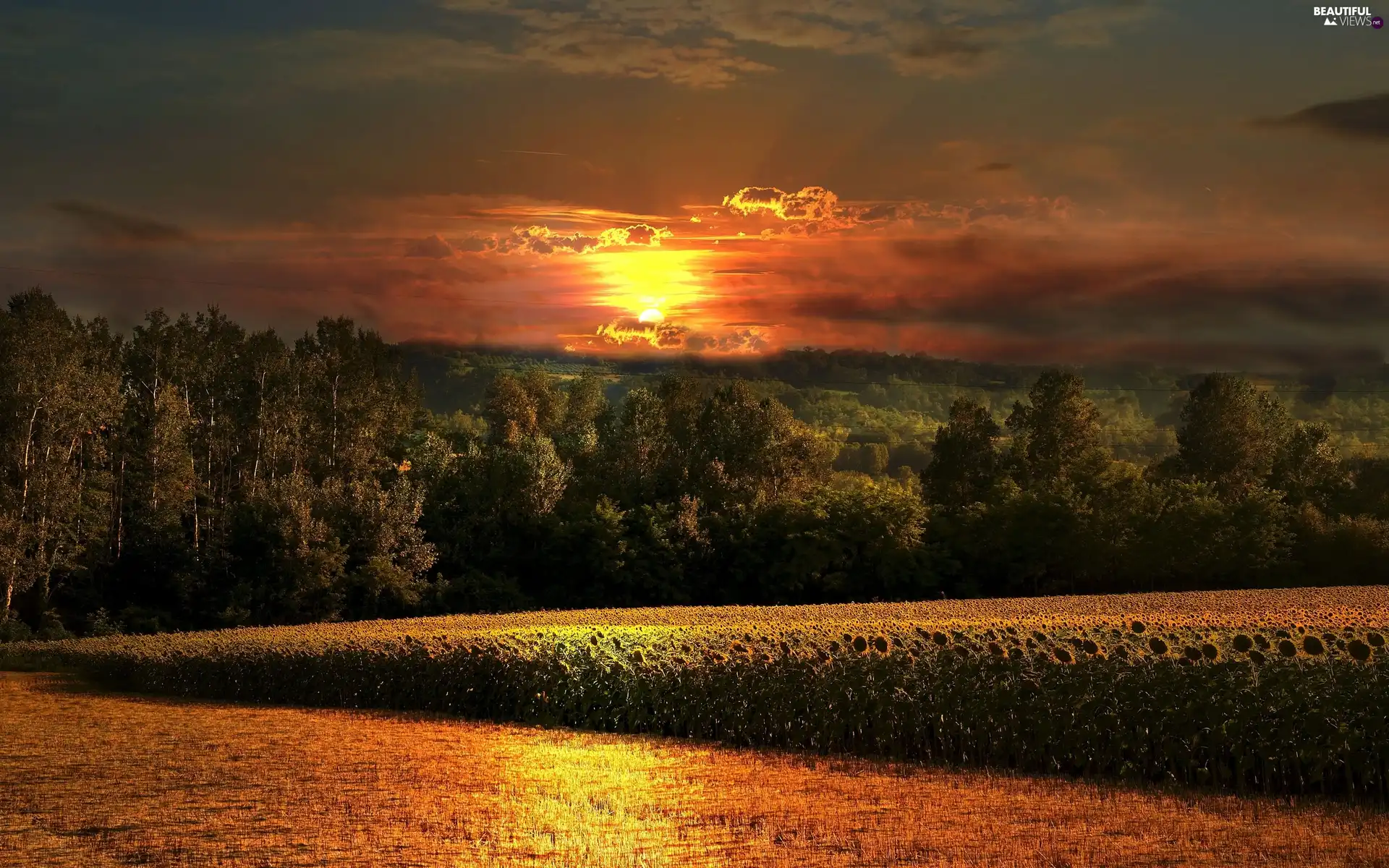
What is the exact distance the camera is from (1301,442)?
84.1 m

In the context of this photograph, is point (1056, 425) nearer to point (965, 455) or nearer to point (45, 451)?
point (965, 455)

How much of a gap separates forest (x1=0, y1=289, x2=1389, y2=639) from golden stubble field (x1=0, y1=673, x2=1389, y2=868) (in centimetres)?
3176

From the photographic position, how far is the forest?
53594mm

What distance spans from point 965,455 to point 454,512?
33.4 m

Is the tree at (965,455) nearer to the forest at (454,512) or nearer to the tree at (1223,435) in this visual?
the forest at (454,512)

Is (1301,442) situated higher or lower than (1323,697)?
higher

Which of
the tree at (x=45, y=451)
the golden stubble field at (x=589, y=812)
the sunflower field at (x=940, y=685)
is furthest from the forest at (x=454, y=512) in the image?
the golden stubble field at (x=589, y=812)

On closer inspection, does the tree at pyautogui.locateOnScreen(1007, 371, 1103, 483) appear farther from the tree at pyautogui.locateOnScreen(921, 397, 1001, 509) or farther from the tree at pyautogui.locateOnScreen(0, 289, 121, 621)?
the tree at pyautogui.locateOnScreen(0, 289, 121, 621)

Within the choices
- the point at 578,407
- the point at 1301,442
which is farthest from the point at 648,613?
the point at 578,407

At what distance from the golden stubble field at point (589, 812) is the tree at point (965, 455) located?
187 ft

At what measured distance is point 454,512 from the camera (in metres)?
59.8

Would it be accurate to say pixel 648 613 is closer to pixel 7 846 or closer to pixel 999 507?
pixel 999 507

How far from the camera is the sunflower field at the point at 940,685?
16922mm

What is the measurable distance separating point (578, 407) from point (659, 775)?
8841 cm
